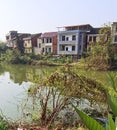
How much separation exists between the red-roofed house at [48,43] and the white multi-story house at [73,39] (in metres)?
1.63

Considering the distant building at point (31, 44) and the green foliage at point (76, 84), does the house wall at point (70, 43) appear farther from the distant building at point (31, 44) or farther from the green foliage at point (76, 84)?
the green foliage at point (76, 84)

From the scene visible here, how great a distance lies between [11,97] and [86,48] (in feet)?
77.8

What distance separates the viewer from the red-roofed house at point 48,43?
38.0m

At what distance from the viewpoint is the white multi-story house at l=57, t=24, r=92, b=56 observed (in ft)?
111

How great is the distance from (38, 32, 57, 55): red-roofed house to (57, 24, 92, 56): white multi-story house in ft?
5.35

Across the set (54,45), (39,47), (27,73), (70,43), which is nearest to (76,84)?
(27,73)

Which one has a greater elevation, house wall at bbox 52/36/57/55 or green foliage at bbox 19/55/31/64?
house wall at bbox 52/36/57/55

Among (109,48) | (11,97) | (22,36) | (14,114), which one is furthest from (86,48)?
(14,114)

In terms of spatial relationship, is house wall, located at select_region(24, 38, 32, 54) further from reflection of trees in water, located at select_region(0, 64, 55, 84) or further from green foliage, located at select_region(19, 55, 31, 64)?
reflection of trees in water, located at select_region(0, 64, 55, 84)

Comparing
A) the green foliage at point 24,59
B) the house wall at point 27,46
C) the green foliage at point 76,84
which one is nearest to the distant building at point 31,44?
the house wall at point 27,46

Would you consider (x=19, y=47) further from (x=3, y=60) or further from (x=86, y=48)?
(x=86, y=48)

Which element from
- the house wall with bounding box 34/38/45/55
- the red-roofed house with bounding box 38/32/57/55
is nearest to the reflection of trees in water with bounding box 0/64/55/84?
the red-roofed house with bounding box 38/32/57/55

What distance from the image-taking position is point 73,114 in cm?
648

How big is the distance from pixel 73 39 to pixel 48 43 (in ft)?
18.2
